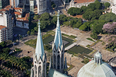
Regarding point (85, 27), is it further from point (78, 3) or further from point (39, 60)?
point (39, 60)

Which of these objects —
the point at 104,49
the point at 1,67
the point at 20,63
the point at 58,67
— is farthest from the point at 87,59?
the point at 58,67

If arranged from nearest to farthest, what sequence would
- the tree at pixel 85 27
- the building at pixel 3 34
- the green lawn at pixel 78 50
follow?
the green lawn at pixel 78 50
the building at pixel 3 34
the tree at pixel 85 27

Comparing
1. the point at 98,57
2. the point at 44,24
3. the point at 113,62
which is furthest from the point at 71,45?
the point at 98,57

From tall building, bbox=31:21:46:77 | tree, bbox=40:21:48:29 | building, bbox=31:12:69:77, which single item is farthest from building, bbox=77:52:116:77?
tree, bbox=40:21:48:29

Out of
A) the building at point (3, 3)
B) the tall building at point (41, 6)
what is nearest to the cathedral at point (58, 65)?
the tall building at point (41, 6)

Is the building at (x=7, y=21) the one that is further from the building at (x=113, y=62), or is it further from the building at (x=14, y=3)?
the building at (x=113, y=62)

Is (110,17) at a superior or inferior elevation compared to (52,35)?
superior

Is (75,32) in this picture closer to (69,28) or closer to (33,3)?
(69,28)
